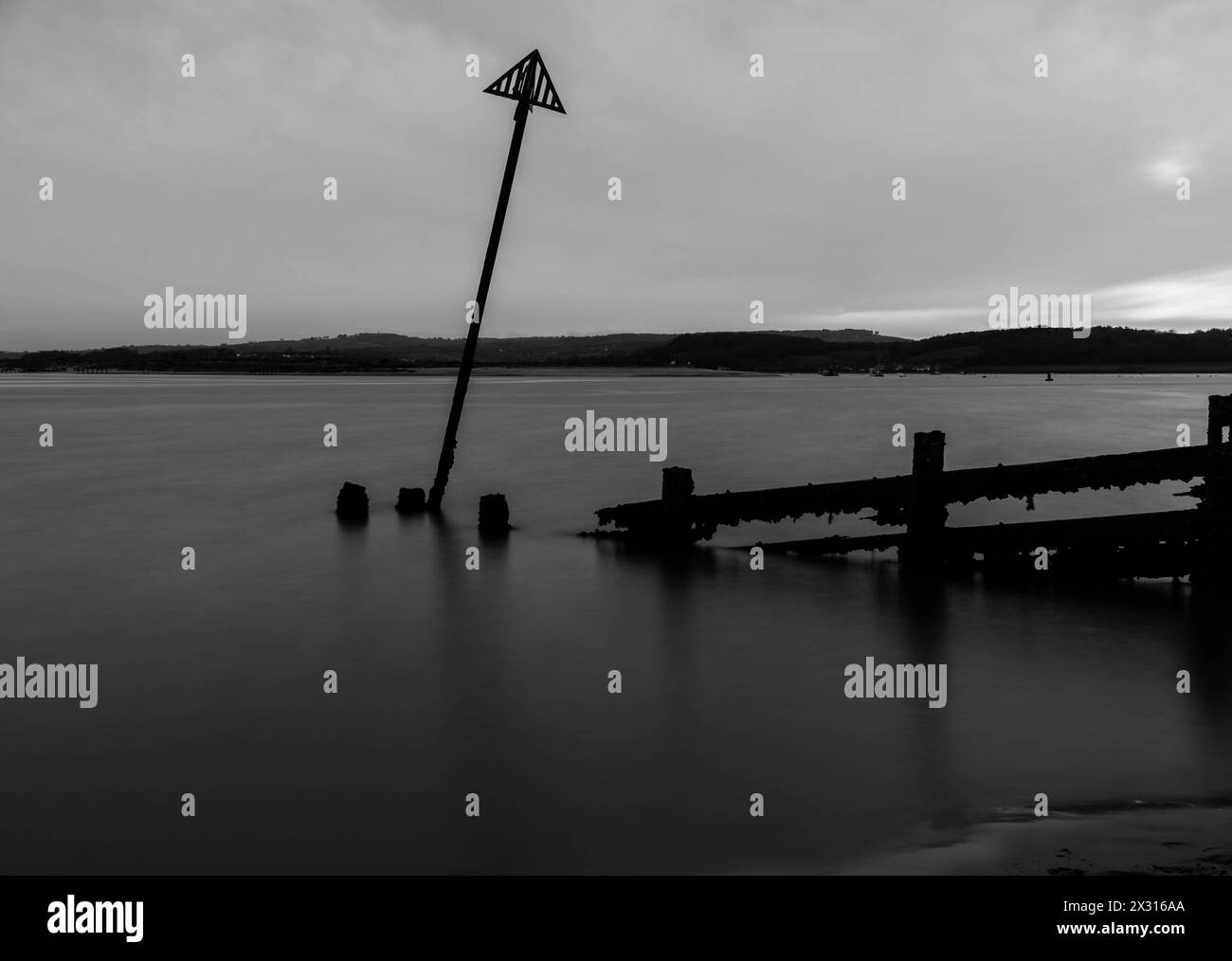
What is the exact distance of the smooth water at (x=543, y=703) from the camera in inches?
287

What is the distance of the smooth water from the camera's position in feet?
24.0

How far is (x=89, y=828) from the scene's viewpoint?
729 cm

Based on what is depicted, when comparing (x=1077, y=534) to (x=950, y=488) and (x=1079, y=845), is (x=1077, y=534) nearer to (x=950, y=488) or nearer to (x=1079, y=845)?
(x=950, y=488)

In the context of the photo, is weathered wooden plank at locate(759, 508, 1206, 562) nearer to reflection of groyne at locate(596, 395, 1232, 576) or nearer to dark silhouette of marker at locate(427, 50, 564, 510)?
reflection of groyne at locate(596, 395, 1232, 576)

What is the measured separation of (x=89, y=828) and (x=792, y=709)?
622 centimetres

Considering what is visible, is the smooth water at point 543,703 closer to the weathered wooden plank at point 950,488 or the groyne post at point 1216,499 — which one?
the groyne post at point 1216,499

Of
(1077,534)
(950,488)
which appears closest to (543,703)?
(950,488)

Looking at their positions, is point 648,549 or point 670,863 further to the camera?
point 648,549

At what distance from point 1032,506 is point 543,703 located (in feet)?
27.5

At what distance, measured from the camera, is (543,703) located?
10.4 m
